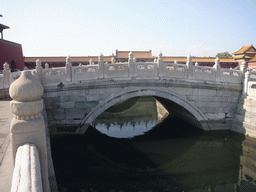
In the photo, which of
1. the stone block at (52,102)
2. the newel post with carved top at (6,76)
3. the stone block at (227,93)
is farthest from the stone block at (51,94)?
the stone block at (227,93)

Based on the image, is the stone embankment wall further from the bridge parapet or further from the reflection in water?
the reflection in water

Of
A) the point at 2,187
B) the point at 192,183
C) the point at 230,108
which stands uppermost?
the point at 2,187

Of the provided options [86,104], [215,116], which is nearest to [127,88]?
[86,104]

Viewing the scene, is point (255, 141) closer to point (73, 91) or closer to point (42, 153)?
point (73, 91)

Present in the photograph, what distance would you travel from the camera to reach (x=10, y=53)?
1474 cm

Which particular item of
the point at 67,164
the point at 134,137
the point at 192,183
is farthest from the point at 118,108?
A: the point at 192,183

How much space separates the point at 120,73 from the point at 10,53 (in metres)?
11.4

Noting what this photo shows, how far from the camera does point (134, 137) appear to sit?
8648 millimetres

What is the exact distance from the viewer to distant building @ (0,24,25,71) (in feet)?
44.9

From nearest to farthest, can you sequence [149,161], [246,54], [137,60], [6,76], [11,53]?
[149,161] → [6,76] → [11,53] → [137,60] → [246,54]

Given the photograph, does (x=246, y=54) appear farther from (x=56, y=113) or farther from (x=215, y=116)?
(x=56, y=113)

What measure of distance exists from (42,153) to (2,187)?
0.48 m

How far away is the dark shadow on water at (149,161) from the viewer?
17.0ft

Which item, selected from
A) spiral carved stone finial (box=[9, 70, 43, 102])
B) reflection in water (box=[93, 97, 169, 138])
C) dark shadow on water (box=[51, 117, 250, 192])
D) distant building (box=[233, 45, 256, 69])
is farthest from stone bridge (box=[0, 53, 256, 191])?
distant building (box=[233, 45, 256, 69])
